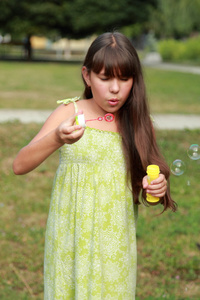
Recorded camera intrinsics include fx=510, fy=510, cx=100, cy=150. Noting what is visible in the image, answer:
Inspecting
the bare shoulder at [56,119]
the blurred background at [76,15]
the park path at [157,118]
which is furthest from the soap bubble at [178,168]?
the blurred background at [76,15]

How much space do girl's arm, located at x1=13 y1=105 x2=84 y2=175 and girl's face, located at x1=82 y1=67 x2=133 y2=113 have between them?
145mm

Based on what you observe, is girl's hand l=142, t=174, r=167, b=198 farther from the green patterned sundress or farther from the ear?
the ear

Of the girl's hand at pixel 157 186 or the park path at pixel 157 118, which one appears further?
the park path at pixel 157 118

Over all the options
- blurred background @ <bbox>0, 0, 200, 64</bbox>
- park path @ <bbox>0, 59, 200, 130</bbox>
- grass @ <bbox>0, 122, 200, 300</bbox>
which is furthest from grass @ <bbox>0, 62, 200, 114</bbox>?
blurred background @ <bbox>0, 0, 200, 64</bbox>

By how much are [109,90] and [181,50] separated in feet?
100

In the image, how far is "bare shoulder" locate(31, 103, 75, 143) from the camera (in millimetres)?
2071

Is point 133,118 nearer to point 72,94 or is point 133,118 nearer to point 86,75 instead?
point 86,75

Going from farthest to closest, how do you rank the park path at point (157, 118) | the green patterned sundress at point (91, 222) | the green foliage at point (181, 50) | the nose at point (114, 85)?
the green foliage at point (181, 50) < the park path at point (157, 118) < the green patterned sundress at point (91, 222) < the nose at point (114, 85)

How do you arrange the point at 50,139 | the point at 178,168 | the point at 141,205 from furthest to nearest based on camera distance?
the point at 141,205, the point at 178,168, the point at 50,139

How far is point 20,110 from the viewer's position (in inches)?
341

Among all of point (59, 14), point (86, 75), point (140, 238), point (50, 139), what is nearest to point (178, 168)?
point (86, 75)

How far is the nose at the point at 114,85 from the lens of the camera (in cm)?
196

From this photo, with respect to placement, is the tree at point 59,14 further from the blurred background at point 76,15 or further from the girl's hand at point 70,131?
the girl's hand at point 70,131

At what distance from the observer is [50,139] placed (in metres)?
1.92
